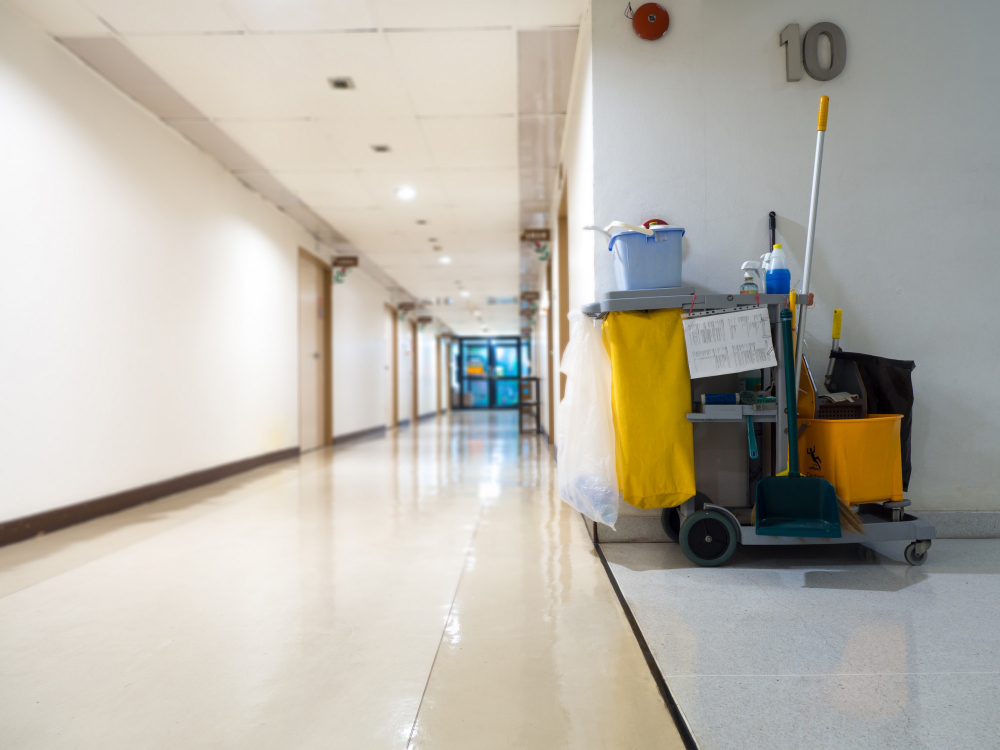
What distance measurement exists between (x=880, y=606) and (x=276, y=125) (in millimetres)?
4310

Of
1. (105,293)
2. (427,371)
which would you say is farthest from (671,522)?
(427,371)

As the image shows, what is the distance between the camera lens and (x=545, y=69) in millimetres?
3510

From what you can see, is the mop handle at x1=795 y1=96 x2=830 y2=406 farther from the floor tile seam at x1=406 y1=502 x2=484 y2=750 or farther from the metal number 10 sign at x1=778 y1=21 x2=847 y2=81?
the floor tile seam at x1=406 y1=502 x2=484 y2=750

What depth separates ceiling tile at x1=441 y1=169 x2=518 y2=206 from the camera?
5.18 meters

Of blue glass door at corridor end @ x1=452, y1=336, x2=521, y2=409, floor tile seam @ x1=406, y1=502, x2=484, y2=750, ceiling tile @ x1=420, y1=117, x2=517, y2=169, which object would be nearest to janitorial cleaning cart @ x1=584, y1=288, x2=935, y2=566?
floor tile seam @ x1=406, y1=502, x2=484, y2=750

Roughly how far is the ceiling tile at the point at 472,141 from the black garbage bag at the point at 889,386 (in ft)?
9.09

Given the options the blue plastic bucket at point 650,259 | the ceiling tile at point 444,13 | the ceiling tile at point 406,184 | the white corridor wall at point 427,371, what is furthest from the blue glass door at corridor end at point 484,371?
the blue plastic bucket at point 650,259

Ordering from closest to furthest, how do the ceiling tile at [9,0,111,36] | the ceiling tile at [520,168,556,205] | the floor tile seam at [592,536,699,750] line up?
the floor tile seam at [592,536,699,750], the ceiling tile at [9,0,111,36], the ceiling tile at [520,168,556,205]

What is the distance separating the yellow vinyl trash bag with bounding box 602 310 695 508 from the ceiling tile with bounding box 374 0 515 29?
1.78 metres

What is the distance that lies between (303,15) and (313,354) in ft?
15.7

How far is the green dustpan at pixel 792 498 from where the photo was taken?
2.08m

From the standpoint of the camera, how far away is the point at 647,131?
265 cm

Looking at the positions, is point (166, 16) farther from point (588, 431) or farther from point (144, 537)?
point (588, 431)

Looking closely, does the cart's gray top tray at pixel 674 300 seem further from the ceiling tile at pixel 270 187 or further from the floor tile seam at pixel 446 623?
the ceiling tile at pixel 270 187
